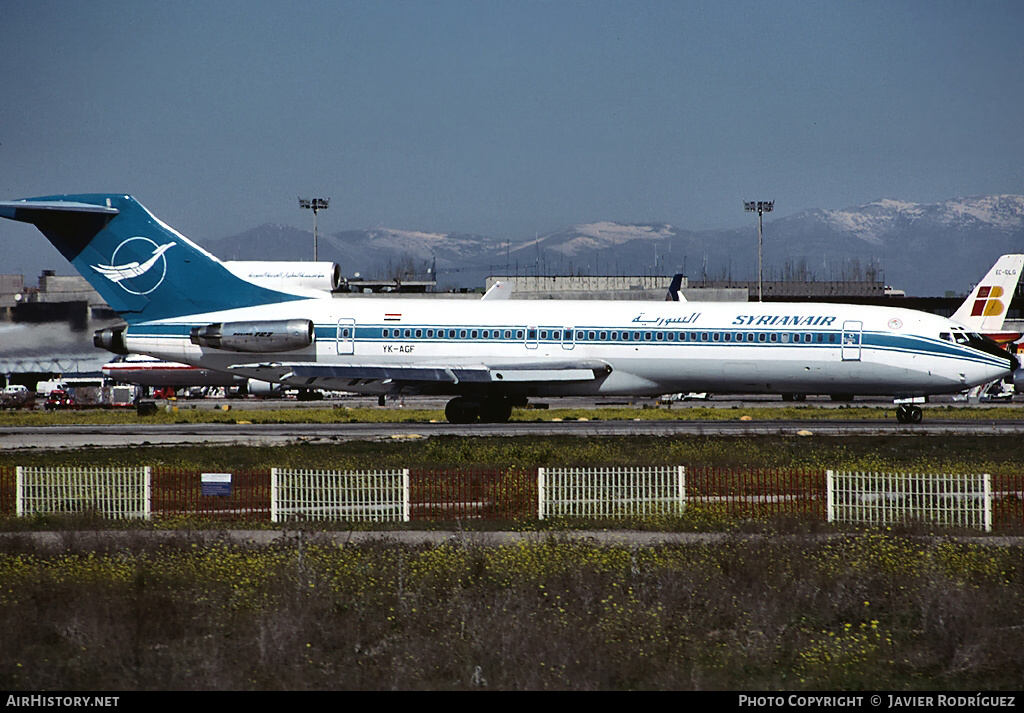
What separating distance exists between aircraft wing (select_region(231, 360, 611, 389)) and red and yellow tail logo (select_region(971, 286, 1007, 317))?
1845 inches

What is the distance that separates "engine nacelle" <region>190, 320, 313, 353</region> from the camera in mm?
39906

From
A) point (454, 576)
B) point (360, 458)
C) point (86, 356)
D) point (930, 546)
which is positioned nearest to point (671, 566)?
point (454, 576)

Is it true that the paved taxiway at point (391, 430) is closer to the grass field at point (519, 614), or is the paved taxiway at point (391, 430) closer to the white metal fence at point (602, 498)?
the white metal fence at point (602, 498)

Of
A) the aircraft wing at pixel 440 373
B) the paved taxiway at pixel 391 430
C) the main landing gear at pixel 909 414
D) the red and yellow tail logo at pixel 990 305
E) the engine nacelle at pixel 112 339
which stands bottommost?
the paved taxiway at pixel 391 430

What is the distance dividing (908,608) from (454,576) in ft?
18.2

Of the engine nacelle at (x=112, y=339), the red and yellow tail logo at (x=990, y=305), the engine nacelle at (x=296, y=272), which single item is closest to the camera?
the engine nacelle at (x=112, y=339)

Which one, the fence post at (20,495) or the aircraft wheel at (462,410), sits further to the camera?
the aircraft wheel at (462,410)

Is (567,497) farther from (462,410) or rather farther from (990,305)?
(990,305)

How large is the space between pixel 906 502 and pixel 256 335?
27031mm

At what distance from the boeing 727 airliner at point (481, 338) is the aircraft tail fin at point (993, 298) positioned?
39288 mm

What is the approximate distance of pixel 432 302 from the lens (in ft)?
136

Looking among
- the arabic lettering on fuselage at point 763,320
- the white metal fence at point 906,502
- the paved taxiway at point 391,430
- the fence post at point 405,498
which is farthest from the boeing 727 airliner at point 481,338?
the fence post at point 405,498

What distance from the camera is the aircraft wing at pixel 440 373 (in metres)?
38.4

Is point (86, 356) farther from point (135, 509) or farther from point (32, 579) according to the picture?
point (32, 579)
